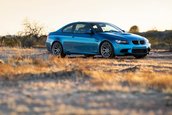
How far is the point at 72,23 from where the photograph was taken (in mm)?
21328

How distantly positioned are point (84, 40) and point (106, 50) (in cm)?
104


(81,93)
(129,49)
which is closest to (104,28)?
(129,49)

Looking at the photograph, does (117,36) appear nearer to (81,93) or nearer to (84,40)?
(84,40)

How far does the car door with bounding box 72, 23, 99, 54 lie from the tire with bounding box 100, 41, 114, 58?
270mm

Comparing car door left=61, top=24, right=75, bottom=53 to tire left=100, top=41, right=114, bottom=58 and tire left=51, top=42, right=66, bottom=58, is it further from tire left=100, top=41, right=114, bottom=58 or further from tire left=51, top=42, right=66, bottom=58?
tire left=100, top=41, right=114, bottom=58

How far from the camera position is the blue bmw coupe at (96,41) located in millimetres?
19641

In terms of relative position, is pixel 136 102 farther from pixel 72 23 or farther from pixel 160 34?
pixel 160 34

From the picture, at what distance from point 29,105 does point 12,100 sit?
0.49m

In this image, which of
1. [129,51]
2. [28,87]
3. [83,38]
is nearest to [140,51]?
[129,51]

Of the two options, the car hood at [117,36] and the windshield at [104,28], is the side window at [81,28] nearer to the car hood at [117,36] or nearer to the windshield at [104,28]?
the windshield at [104,28]

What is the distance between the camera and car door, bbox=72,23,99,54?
20.1 metres

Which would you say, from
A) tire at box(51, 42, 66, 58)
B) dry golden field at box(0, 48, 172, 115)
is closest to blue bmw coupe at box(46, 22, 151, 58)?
tire at box(51, 42, 66, 58)

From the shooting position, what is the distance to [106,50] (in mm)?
19750

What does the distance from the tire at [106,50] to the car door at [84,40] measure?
270 mm
